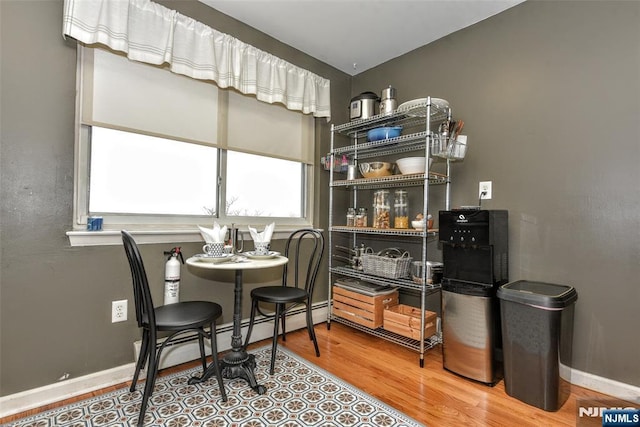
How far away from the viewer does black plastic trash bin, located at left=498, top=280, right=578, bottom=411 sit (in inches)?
64.3

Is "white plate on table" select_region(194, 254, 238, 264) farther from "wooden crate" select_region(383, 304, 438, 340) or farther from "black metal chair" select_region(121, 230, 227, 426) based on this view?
"wooden crate" select_region(383, 304, 438, 340)

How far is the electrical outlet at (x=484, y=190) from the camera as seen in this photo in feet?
7.63

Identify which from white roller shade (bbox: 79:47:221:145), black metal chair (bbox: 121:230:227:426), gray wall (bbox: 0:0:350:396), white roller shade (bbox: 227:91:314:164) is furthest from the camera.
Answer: white roller shade (bbox: 227:91:314:164)

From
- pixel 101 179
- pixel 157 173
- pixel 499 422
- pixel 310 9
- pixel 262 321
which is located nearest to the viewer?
pixel 499 422

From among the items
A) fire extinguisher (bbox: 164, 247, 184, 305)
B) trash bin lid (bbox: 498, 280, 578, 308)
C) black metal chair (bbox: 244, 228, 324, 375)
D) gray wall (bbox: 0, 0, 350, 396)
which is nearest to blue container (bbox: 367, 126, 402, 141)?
black metal chair (bbox: 244, 228, 324, 375)

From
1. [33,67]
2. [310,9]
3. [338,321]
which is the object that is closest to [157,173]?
[33,67]

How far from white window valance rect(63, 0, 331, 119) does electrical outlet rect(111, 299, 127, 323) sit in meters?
1.48

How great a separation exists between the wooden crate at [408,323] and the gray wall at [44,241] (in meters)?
1.81

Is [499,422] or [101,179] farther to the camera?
[101,179]

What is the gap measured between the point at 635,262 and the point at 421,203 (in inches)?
53.3

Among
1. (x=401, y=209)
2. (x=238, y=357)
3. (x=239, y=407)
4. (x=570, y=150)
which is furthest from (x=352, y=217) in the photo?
(x=239, y=407)

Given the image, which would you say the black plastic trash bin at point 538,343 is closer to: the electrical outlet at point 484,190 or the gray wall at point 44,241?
the electrical outlet at point 484,190

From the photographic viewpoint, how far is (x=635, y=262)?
5.77 ft

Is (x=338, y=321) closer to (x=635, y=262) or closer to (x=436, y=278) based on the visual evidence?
(x=436, y=278)
